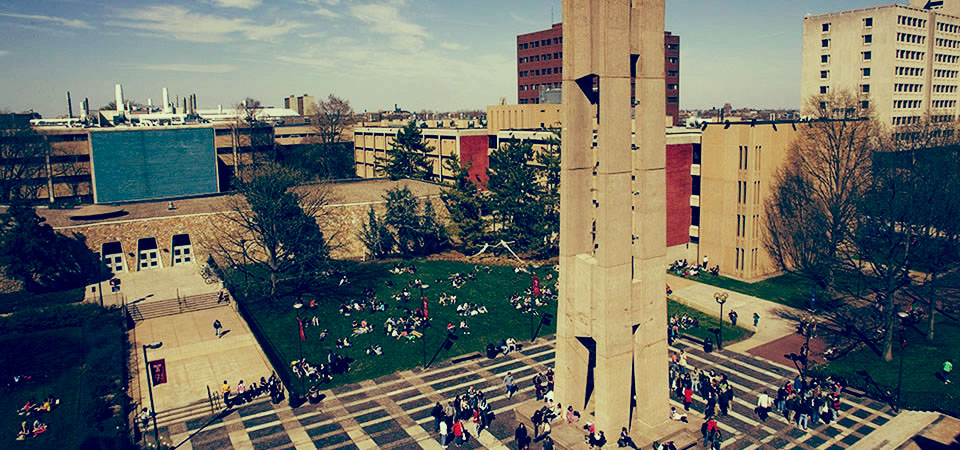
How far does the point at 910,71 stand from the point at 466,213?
2414 inches

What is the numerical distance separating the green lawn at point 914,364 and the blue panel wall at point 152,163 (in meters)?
70.1

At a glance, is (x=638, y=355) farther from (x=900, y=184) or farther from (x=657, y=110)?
(x=900, y=184)

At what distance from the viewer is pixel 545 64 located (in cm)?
11700

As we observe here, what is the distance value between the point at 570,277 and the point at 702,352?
17.1 metres

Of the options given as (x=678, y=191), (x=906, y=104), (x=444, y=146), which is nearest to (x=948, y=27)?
(x=906, y=104)

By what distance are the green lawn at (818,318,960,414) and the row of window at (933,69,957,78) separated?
57896 mm

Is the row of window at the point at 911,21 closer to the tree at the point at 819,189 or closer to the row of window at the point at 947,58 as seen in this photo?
the row of window at the point at 947,58

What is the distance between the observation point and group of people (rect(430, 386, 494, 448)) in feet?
95.0

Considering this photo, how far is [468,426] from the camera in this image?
30.5 m

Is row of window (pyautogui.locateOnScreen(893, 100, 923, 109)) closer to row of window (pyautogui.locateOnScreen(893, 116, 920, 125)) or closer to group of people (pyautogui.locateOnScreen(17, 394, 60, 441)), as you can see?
row of window (pyautogui.locateOnScreen(893, 116, 920, 125))

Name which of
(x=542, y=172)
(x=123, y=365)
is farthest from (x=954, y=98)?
(x=123, y=365)

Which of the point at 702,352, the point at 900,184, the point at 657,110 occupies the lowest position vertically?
the point at 702,352

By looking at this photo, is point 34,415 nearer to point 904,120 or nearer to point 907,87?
point 904,120

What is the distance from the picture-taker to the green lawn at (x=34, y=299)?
47.1 metres
